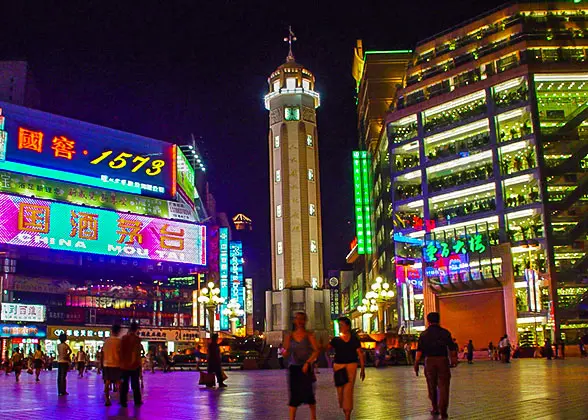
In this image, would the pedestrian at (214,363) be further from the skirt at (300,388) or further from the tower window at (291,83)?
the tower window at (291,83)

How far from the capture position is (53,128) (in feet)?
238

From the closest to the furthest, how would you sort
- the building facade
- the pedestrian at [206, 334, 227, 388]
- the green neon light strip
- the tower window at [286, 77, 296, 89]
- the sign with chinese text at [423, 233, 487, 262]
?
the pedestrian at [206, 334, 227, 388]
the building facade
the sign with chinese text at [423, 233, 487, 262]
the green neon light strip
the tower window at [286, 77, 296, 89]

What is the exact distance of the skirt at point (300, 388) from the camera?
10008mm

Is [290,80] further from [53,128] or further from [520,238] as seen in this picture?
[520,238]

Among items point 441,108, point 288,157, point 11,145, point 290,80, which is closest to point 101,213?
point 11,145

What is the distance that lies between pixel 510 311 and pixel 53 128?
4841cm

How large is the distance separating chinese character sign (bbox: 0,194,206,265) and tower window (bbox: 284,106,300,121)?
15.5 metres

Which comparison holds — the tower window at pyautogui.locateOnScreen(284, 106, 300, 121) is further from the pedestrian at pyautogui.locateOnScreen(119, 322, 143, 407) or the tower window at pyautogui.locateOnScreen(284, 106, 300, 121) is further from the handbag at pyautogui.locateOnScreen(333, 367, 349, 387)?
the handbag at pyautogui.locateOnScreen(333, 367, 349, 387)

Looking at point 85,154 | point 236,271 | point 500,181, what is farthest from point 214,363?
point 236,271

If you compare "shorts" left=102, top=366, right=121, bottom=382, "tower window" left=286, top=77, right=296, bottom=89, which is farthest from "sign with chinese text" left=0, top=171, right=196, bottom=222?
"shorts" left=102, top=366, right=121, bottom=382

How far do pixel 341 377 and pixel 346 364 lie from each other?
277 mm

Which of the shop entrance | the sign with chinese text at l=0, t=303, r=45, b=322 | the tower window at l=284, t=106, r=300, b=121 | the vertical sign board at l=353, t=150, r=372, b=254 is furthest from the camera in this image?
the vertical sign board at l=353, t=150, r=372, b=254

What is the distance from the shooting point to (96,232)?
68.7 m

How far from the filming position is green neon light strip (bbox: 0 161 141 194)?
68.1 m
